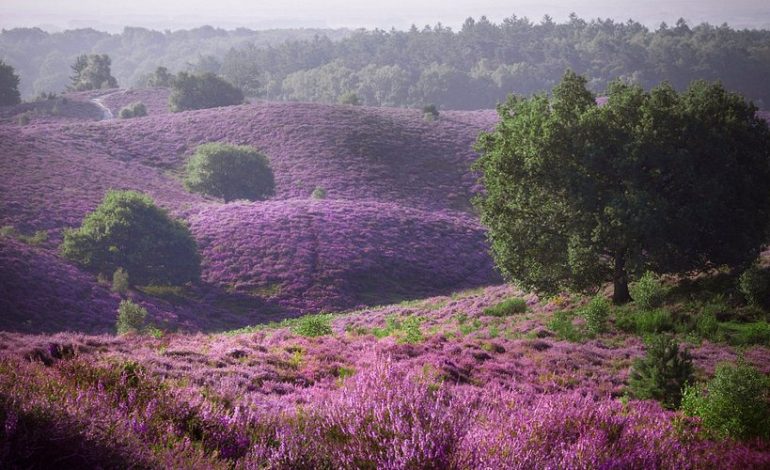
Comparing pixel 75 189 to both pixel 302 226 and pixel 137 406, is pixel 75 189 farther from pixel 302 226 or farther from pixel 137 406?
pixel 137 406

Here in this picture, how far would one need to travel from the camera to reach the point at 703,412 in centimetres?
929

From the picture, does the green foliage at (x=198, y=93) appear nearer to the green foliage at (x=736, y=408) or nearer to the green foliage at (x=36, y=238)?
the green foliage at (x=36, y=238)

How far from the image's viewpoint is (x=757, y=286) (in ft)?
61.7

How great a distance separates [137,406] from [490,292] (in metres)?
26.1

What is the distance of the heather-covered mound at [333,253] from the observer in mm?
37594

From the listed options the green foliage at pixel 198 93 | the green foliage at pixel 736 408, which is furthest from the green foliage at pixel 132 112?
the green foliage at pixel 736 408

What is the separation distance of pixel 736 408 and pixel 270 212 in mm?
40585

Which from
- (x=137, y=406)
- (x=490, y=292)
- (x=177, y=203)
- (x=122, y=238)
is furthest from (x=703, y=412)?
(x=177, y=203)

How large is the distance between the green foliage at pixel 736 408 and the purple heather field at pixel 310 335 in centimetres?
38

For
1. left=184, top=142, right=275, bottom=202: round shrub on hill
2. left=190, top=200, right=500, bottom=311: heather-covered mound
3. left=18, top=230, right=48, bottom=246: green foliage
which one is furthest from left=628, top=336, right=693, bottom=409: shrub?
left=184, top=142, right=275, bottom=202: round shrub on hill

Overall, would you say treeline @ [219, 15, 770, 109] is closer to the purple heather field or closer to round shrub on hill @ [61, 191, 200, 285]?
the purple heather field

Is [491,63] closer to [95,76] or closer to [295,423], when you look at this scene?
[95,76]

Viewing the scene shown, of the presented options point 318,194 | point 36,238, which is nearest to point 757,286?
point 36,238

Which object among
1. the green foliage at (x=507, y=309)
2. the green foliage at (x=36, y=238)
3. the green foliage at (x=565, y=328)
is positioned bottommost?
the green foliage at (x=36, y=238)
